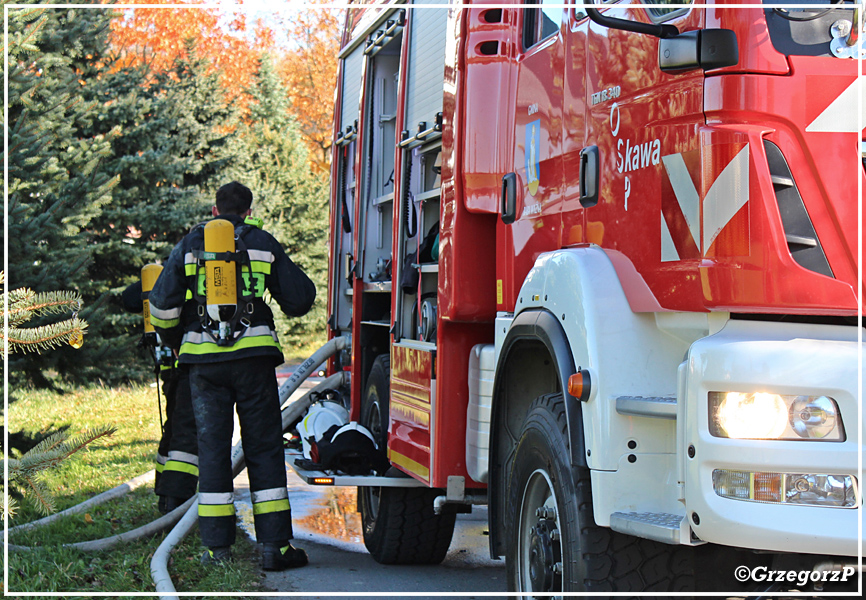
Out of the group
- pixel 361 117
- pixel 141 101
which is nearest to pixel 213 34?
pixel 141 101

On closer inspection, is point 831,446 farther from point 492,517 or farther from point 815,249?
point 492,517

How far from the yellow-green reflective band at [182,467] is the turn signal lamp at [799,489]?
4251 millimetres

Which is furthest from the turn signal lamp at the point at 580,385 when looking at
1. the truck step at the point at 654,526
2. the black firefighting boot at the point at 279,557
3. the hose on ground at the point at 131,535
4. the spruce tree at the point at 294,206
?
the spruce tree at the point at 294,206

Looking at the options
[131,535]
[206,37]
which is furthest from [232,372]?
[206,37]

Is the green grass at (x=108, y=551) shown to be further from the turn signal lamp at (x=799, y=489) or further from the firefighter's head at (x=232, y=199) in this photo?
the turn signal lamp at (x=799, y=489)

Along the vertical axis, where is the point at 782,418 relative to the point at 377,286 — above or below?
below

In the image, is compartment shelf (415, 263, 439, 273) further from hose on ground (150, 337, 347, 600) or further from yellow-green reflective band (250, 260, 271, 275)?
hose on ground (150, 337, 347, 600)

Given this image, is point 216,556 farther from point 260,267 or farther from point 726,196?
point 726,196

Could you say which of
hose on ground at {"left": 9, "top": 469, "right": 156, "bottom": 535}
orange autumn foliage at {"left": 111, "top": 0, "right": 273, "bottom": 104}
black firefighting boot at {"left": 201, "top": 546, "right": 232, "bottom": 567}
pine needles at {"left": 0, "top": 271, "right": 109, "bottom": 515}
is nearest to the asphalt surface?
black firefighting boot at {"left": 201, "top": 546, "right": 232, "bottom": 567}

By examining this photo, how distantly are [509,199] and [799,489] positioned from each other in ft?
6.54

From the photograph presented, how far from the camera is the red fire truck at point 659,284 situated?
245 cm

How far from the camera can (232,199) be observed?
17.6ft

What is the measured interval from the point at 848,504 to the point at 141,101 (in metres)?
12.8

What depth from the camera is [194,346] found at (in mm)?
5094
